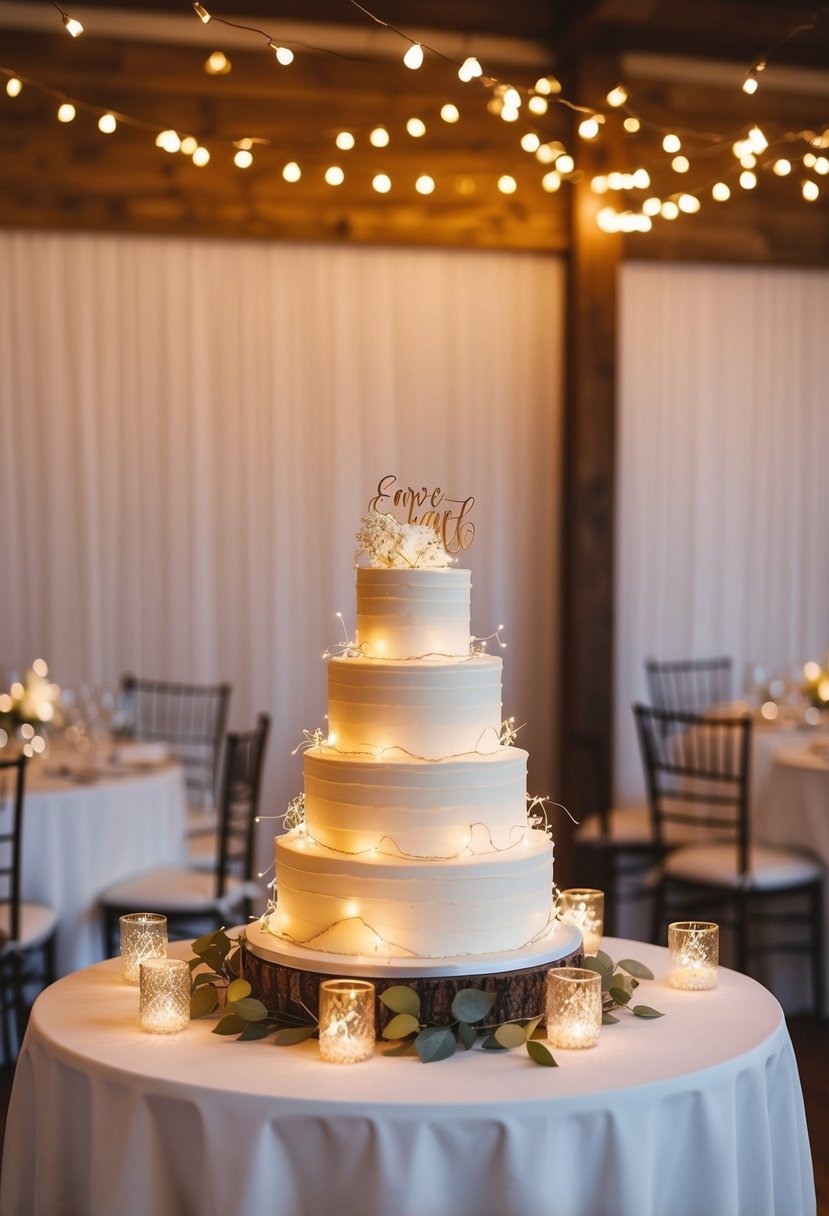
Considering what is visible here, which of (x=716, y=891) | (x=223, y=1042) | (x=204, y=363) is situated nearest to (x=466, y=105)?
(x=204, y=363)

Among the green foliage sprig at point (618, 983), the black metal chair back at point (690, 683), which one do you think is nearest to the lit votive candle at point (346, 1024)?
the green foliage sprig at point (618, 983)

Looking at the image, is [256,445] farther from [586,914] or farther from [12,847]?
[586,914]

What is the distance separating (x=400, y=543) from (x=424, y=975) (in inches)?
31.3

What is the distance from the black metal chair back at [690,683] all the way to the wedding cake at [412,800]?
443cm

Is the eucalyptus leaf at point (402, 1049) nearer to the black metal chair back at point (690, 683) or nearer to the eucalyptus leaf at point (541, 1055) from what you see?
the eucalyptus leaf at point (541, 1055)

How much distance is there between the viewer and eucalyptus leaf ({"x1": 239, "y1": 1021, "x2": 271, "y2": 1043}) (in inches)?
89.7

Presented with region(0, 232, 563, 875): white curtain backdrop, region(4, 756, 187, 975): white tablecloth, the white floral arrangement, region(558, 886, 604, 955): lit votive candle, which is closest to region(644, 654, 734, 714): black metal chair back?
region(0, 232, 563, 875): white curtain backdrop

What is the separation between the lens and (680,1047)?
2229 mm

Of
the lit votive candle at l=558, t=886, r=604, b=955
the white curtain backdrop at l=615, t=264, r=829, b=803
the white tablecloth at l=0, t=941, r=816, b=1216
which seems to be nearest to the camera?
the white tablecloth at l=0, t=941, r=816, b=1216

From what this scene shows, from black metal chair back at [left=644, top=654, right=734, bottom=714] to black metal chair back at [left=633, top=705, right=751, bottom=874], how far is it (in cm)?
97

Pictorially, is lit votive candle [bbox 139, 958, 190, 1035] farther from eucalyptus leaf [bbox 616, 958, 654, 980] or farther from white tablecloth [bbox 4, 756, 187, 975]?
white tablecloth [bbox 4, 756, 187, 975]

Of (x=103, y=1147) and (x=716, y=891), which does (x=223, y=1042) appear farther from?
(x=716, y=891)

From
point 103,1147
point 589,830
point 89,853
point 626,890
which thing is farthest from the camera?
point 626,890

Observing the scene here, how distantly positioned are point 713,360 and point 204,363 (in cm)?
263
